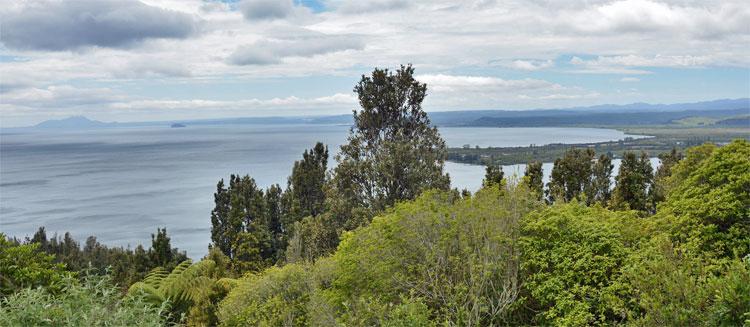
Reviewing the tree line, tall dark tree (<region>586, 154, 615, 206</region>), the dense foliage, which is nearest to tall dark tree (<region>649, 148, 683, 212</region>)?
tall dark tree (<region>586, 154, 615, 206</region>)

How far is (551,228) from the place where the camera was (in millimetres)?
13352

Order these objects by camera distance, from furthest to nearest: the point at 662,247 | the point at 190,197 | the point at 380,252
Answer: the point at 190,197 < the point at 380,252 < the point at 662,247

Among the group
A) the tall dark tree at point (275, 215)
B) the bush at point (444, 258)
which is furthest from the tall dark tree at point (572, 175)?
the bush at point (444, 258)

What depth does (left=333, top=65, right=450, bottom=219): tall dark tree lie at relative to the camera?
77.0 ft

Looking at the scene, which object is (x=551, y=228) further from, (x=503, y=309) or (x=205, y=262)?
(x=205, y=262)

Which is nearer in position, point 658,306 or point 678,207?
point 658,306

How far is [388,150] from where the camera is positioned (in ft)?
77.7

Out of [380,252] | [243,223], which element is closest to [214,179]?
[243,223]

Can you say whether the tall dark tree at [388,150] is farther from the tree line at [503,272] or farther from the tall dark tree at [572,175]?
the tall dark tree at [572,175]

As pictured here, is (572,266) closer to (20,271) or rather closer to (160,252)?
(20,271)

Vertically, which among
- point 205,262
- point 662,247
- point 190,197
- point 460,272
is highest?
point 662,247

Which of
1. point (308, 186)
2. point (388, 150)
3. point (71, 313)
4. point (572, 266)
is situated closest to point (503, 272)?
point (572, 266)

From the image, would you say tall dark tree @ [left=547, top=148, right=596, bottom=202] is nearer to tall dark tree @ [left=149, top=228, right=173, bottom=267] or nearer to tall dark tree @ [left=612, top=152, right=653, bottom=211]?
tall dark tree @ [left=612, top=152, right=653, bottom=211]

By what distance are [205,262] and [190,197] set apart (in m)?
89.4
